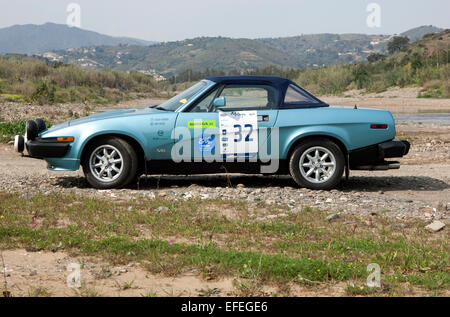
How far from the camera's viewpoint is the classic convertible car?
8523 millimetres

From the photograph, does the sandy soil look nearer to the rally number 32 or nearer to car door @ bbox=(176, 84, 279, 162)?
car door @ bbox=(176, 84, 279, 162)

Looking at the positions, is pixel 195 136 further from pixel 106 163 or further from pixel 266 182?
pixel 266 182

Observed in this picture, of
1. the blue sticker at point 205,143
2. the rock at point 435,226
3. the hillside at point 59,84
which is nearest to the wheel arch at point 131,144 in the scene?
the blue sticker at point 205,143

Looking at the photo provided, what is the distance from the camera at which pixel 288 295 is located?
4539mm

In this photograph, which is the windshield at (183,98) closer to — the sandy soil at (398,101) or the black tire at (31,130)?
the black tire at (31,130)

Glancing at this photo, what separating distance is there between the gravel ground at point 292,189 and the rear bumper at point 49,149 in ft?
1.74

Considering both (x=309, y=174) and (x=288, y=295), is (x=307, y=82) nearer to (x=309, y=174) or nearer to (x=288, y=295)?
(x=309, y=174)

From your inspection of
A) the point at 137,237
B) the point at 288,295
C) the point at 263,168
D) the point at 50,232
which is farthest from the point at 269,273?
the point at 263,168

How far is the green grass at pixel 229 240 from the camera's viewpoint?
503cm

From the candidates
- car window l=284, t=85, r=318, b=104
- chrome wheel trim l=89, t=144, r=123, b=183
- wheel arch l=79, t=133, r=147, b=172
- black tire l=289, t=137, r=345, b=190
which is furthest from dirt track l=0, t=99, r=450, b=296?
car window l=284, t=85, r=318, b=104

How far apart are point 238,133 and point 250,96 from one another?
67cm

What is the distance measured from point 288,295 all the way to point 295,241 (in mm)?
1506

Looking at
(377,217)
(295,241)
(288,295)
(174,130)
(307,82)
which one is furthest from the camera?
(307,82)

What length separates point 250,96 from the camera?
29.1ft
